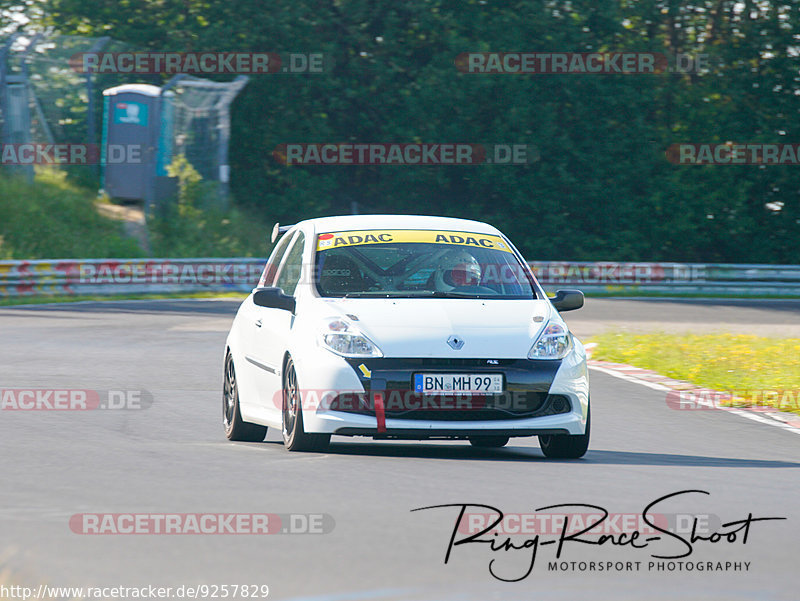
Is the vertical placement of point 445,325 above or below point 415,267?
below

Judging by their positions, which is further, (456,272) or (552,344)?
(456,272)

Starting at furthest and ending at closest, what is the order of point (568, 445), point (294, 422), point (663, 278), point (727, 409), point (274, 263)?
point (663, 278) → point (727, 409) → point (274, 263) → point (568, 445) → point (294, 422)

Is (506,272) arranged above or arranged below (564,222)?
above

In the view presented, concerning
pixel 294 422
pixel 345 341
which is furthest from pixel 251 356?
pixel 345 341

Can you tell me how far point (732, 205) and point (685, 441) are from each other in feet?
117

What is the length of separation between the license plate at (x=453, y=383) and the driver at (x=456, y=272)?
111 cm

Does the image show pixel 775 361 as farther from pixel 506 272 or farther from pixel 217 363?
pixel 506 272

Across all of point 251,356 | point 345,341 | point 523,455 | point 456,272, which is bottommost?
point 523,455

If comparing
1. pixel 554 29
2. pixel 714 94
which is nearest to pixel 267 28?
pixel 554 29

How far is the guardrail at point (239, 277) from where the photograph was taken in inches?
1251

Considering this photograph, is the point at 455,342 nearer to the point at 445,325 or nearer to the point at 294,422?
the point at 445,325

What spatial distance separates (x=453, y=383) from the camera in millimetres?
9039

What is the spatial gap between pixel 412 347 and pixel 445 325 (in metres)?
0.30

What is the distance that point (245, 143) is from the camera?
149ft
